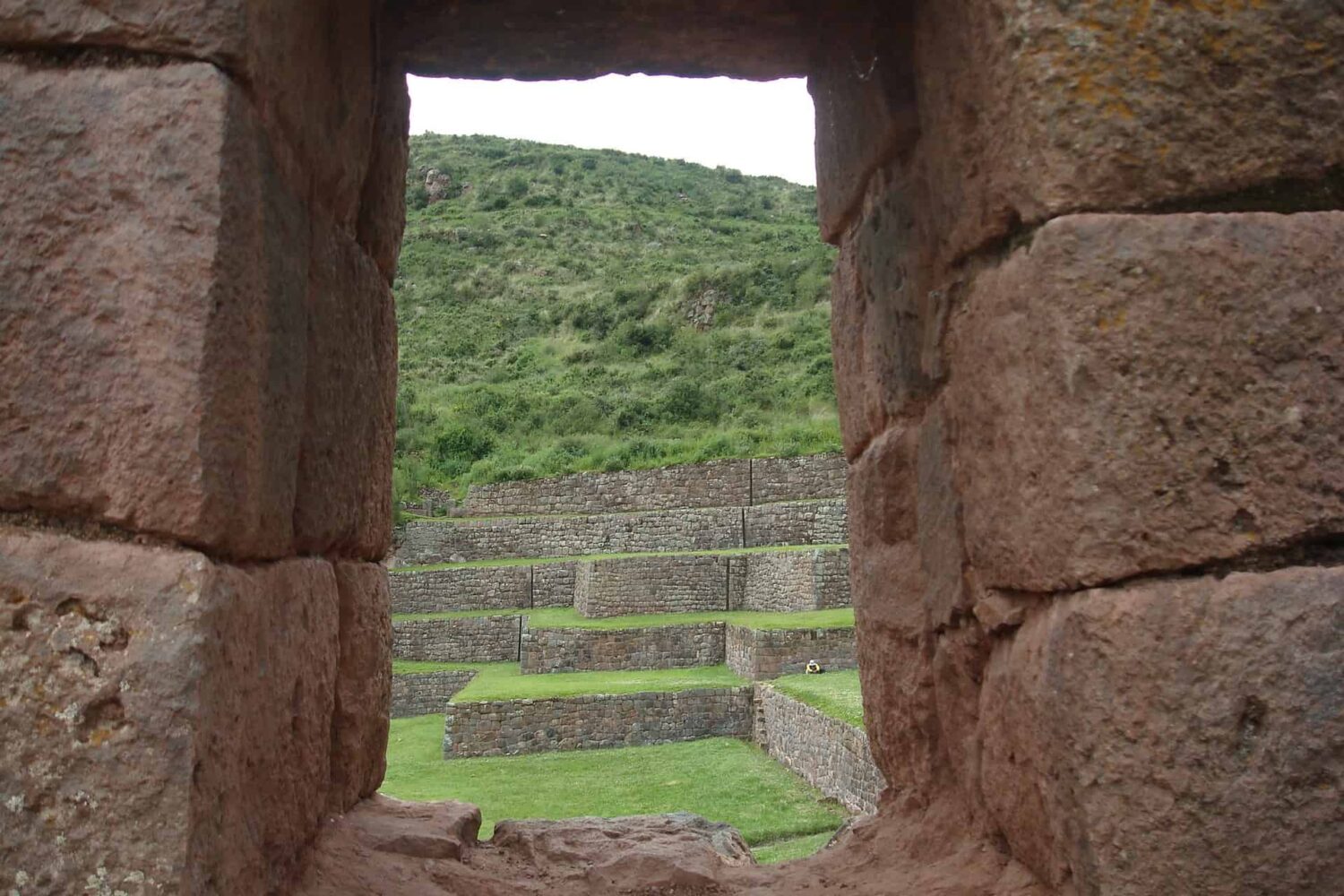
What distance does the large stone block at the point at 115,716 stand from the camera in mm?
2021

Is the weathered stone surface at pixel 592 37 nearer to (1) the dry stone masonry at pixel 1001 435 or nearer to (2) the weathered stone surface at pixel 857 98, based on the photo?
(2) the weathered stone surface at pixel 857 98

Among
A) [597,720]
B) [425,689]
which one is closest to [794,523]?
[425,689]

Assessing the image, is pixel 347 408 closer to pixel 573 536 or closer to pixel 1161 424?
pixel 1161 424

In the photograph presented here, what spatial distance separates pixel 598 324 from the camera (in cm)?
4862

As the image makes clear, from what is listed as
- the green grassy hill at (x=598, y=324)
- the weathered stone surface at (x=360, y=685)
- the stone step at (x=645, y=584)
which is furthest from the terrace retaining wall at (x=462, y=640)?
the weathered stone surface at (x=360, y=685)

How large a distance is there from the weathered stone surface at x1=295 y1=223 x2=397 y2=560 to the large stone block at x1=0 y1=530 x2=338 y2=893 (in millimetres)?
788

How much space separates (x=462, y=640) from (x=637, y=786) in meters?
13.0

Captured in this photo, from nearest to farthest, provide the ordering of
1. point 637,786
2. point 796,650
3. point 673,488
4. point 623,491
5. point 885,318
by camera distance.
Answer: point 885,318, point 637,786, point 796,650, point 673,488, point 623,491

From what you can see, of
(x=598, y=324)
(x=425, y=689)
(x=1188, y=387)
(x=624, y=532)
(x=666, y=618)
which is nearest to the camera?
(x=1188, y=387)

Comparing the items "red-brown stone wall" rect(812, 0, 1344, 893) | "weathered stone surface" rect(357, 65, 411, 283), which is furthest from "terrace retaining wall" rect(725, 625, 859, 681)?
"red-brown stone wall" rect(812, 0, 1344, 893)

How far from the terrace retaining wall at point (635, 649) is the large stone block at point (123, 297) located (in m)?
17.7

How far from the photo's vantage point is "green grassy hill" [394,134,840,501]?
35250mm

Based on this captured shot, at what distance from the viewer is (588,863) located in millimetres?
3926

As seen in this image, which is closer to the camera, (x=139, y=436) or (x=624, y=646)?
(x=139, y=436)
